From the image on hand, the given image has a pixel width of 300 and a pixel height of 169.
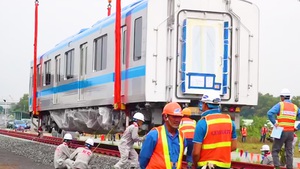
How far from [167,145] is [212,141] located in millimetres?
811

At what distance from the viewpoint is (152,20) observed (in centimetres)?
1168

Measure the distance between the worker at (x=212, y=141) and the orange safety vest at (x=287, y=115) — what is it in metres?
3.98

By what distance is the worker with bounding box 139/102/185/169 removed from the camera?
216 inches

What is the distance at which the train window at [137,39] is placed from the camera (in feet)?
39.8

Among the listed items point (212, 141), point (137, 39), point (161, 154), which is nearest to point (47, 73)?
point (137, 39)

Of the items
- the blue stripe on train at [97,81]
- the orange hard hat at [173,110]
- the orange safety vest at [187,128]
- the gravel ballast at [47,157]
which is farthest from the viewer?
the gravel ballast at [47,157]

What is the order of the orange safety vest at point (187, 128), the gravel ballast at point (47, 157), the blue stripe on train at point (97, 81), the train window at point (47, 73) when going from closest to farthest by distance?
the orange safety vest at point (187, 128), the blue stripe on train at point (97, 81), the gravel ballast at point (47, 157), the train window at point (47, 73)

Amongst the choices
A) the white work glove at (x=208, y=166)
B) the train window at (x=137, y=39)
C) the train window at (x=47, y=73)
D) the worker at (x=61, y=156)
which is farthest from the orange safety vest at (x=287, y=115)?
the train window at (x=47, y=73)

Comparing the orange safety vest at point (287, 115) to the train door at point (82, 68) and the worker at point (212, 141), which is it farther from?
the train door at point (82, 68)

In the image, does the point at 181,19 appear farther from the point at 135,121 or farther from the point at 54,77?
the point at 54,77

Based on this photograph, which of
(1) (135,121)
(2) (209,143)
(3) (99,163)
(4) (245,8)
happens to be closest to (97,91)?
(3) (99,163)

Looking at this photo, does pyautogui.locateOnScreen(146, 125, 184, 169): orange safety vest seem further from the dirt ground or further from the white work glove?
the dirt ground

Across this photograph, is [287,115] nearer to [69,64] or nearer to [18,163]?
[18,163]

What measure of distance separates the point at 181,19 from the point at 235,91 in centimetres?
196
